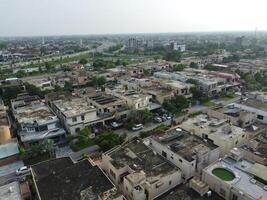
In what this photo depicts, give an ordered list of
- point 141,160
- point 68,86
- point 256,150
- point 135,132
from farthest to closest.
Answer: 1. point 68,86
2. point 135,132
3. point 256,150
4. point 141,160

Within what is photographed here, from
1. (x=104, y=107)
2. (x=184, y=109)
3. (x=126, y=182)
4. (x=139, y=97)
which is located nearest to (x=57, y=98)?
(x=104, y=107)

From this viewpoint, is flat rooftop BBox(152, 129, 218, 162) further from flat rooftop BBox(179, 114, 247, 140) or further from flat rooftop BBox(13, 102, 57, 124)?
flat rooftop BBox(13, 102, 57, 124)

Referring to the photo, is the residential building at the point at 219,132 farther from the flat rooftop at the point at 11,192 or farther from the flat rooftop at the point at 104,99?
the flat rooftop at the point at 11,192

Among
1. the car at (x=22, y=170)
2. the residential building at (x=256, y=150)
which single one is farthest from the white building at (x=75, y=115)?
the residential building at (x=256, y=150)

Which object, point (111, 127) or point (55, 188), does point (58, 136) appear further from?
point (55, 188)

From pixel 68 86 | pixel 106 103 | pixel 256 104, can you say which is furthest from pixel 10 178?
pixel 256 104

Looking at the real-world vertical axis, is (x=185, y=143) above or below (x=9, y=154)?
above

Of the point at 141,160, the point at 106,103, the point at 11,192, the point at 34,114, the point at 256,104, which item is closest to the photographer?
the point at 11,192

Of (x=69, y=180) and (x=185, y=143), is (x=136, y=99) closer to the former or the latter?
(x=185, y=143)
